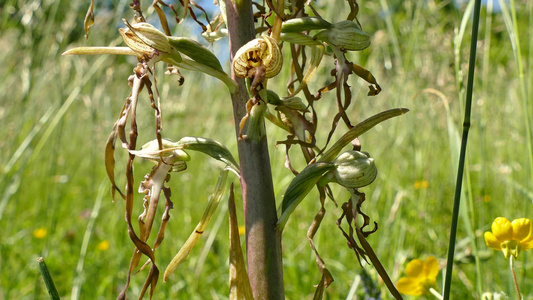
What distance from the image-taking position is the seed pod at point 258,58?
74 cm

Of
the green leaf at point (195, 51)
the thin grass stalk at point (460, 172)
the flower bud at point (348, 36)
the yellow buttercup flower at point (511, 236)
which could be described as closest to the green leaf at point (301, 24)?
the flower bud at point (348, 36)

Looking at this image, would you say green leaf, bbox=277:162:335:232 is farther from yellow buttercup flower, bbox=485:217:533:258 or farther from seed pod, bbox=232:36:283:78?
yellow buttercup flower, bbox=485:217:533:258

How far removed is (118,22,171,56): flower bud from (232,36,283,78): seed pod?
123mm

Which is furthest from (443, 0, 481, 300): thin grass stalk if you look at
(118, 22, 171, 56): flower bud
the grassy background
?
(118, 22, 171, 56): flower bud

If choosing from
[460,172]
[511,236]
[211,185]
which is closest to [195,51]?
[460,172]

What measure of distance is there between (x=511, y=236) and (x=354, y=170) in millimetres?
274

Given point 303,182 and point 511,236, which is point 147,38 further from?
point 511,236

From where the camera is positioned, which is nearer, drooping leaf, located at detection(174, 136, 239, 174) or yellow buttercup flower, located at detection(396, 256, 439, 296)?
drooping leaf, located at detection(174, 136, 239, 174)

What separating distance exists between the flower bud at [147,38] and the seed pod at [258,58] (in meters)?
0.12

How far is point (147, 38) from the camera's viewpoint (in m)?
0.80

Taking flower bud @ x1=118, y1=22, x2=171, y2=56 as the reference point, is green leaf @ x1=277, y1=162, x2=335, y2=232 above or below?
below

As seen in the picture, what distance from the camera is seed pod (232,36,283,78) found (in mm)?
741

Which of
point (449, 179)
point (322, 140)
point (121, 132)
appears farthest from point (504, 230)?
point (322, 140)

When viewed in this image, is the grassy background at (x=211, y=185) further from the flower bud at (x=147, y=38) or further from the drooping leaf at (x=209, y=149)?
the flower bud at (x=147, y=38)
